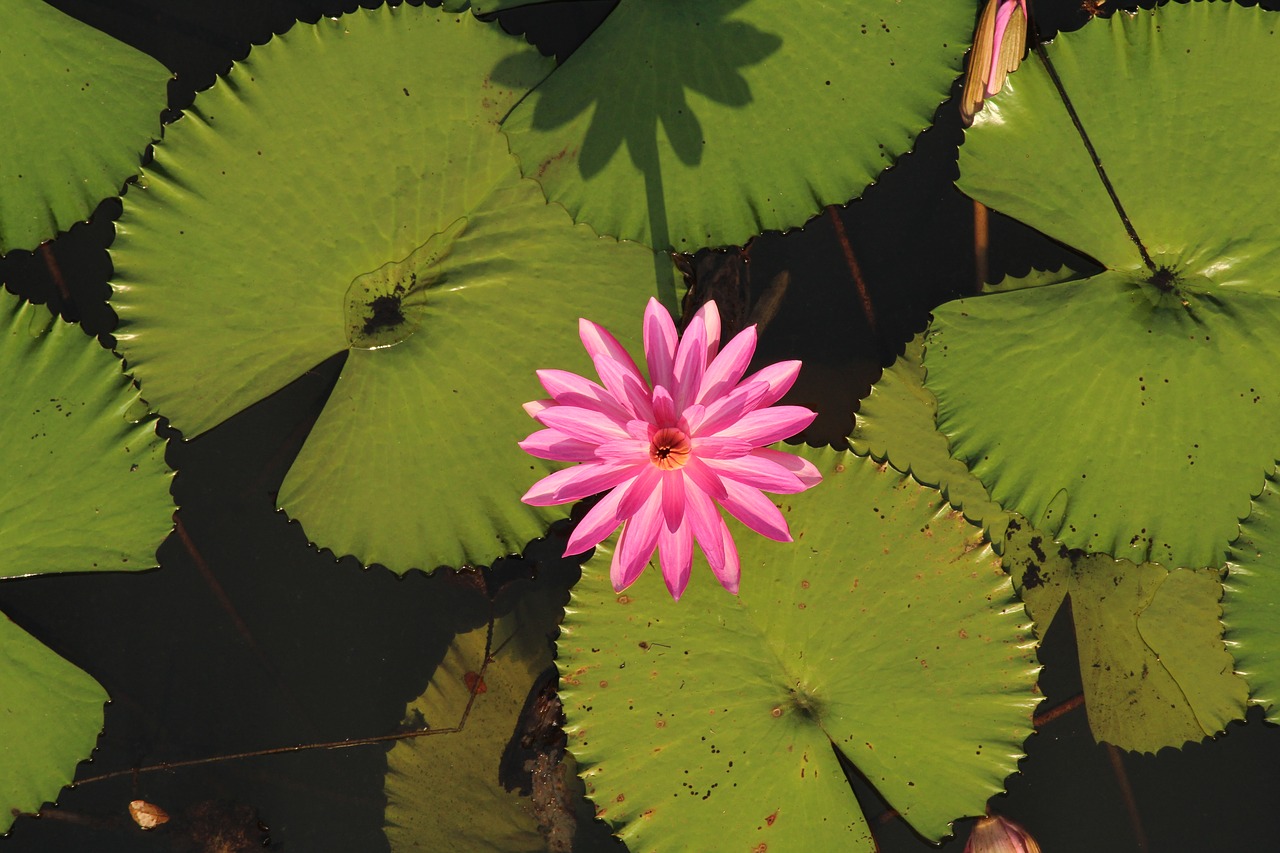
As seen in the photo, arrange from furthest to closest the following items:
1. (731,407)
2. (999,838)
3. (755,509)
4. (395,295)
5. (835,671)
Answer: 1. (999,838)
2. (395,295)
3. (835,671)
4. (755,509)
5. (731,407)

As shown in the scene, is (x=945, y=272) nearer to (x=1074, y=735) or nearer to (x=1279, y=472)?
(x=1279, y=472)

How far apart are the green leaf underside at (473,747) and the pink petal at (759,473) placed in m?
1.10

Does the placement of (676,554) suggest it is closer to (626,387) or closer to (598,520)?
(598,520)

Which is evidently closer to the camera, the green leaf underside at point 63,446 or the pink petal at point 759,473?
the pink petal at point 759,473

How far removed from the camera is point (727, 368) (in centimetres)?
165

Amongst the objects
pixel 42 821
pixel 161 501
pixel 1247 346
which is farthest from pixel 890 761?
pixel 42 821

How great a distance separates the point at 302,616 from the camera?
265cm

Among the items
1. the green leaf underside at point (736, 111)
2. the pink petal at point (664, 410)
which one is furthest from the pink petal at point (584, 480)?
the green leaf underside at point (736, 111)

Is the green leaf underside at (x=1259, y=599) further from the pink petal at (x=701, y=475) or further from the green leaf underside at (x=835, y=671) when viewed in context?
the pink petal at (x=701, y=475)

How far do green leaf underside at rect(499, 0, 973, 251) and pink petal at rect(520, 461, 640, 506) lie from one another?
0.76 metres

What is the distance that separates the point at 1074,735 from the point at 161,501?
9.13ft

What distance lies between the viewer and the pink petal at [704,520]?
67.9 inches

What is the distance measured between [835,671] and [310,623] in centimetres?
162

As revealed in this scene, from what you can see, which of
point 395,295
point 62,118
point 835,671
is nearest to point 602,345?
point 395,295
